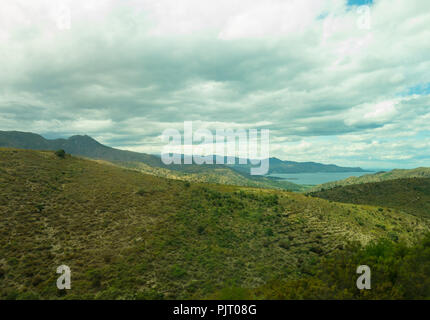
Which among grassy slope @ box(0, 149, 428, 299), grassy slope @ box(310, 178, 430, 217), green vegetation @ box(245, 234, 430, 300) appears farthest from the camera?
grassy slope @ box(310, 178, 430, 217)

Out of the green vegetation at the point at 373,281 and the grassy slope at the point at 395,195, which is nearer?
the green vegetation at the point at 373,281

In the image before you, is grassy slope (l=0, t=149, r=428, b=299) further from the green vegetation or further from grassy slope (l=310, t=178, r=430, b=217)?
grassy slope (l=310, t=178, r=430, b=217)

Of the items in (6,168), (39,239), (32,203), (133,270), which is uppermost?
(6,168)

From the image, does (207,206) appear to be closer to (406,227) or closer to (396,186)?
(406,227)

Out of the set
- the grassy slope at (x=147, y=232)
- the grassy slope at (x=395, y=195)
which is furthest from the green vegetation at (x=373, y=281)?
the grassy slope at (x=395, y=195)

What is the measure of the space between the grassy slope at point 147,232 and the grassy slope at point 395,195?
24635 millimetres

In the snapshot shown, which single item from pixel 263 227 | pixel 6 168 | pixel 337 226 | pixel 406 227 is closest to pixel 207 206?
pixel 263 227

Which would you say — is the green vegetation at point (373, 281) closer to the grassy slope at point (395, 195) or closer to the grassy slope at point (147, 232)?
the grassy slope at point (147, 232)

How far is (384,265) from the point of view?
2278 cm

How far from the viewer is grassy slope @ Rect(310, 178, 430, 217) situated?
8319 centimetres

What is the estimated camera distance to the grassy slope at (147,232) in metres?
25.7

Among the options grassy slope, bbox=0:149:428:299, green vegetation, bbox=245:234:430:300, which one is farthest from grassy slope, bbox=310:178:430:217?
green vegetation, bbox=245:234:430:300

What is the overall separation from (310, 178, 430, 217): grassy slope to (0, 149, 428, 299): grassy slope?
24.6m
